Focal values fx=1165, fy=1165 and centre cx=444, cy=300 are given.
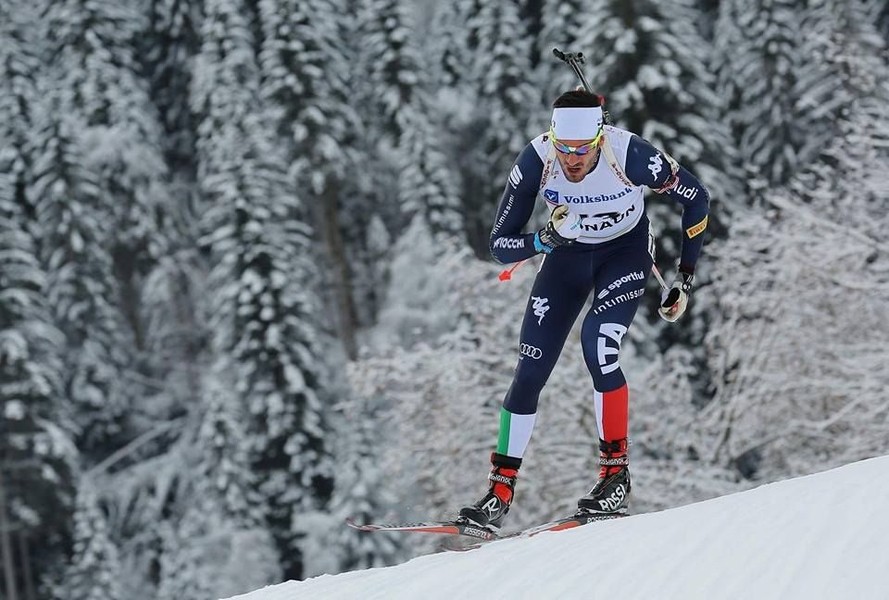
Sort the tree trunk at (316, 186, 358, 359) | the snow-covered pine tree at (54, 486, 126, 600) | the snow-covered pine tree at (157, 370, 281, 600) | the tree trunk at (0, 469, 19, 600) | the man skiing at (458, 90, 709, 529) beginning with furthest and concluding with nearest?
1. the tree trunk at (316, 186, 358, 359)
2. the tree trunk at (0, 469, 19, 600)
3. the snow-covered pine tree at (54, 486, 126, 600)
4. the snow-covered pine tree at (157, 370, 281, 600)
5. the man skiing at (458, 90, 709, 529)

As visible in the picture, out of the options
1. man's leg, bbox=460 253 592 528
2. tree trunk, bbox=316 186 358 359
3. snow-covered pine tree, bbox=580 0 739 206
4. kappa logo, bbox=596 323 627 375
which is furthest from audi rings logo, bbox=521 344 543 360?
tree trunk, bbox=316 186 358 359

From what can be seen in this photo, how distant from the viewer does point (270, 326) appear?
39938mm

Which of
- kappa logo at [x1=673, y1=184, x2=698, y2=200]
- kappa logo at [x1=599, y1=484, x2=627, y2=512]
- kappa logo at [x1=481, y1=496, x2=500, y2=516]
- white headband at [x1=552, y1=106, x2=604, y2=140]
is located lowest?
kappa logo at [x1=481, y1=496, x2=500, y2=516]

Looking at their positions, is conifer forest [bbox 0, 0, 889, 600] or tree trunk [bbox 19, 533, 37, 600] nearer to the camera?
conifer forest [bbox 0, 0, 889, 600]

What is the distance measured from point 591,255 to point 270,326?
110ft

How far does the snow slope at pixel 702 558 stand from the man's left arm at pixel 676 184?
6.10 feet

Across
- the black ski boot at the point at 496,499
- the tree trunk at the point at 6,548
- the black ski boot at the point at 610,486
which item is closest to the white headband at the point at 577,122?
the black ski boot at the point at 610,486

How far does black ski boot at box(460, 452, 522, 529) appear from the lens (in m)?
6.98

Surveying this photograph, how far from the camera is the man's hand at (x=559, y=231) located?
258 inches

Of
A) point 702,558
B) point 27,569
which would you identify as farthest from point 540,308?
point 27,569

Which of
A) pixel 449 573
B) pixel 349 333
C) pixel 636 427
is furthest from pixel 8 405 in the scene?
pixel 449 573

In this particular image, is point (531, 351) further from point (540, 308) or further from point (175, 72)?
point (175, 72)

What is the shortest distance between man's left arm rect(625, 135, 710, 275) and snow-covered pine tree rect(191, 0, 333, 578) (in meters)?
31.5

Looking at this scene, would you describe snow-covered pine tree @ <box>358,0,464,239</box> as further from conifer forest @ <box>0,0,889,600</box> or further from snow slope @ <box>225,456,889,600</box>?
snow slope @ <box>225,456,889,600</box>
